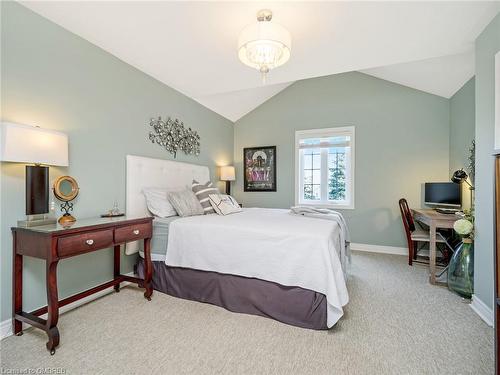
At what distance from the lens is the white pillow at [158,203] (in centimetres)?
270

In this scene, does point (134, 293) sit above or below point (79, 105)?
below

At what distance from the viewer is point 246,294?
2.04m

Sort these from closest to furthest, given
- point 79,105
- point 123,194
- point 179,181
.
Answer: point 79,105, point 123,194, point 179,181

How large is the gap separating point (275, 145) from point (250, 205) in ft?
4.34

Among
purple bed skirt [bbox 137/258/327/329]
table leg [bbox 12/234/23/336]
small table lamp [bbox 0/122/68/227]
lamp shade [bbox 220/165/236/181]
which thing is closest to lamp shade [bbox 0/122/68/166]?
small table lamp [bbox 0/122/68/227]

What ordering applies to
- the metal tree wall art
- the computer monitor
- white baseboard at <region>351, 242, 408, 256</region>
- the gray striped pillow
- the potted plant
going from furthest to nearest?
white baseboard at <region>351, 242, 408, 256</region> → the computer monitor → the metal tree wall art → the gray striped pillow → the potted plant

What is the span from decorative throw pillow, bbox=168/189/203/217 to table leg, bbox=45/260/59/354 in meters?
1.26

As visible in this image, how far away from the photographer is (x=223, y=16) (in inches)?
77.4

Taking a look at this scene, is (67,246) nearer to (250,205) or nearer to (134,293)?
(134,293)

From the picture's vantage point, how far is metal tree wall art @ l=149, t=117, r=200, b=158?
3.06m

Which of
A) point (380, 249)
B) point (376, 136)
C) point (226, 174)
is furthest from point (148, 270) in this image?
point (376, 136)

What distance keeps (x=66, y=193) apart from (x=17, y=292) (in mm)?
773

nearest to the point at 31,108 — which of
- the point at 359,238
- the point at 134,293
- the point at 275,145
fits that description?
the point at 134,293

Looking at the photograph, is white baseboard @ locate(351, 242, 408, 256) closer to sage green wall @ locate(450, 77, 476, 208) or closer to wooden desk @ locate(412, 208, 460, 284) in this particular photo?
sage green wall @ locate(450, 77, 476, 208)
